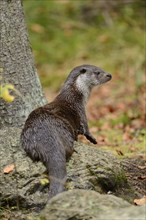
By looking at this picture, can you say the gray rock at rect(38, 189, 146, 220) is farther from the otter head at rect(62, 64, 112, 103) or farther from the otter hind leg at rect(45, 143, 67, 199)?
the otter head at rect(62, 64, 112, 103)

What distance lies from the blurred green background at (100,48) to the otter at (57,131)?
250 cm

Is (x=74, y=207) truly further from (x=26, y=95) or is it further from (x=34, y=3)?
(x=34, y=3)

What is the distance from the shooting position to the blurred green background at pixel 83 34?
1279 cm

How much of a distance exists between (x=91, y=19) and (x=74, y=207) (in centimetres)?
1197

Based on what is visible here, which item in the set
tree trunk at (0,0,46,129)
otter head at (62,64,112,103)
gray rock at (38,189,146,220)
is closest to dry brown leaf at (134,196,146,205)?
gray rock at (38,189,146,220)

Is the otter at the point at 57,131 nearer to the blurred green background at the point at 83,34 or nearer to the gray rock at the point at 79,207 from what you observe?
the gray rock at the point at 79,207

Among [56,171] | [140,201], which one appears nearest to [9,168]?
[56,171]

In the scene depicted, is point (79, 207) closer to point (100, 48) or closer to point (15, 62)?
point (15, 62)

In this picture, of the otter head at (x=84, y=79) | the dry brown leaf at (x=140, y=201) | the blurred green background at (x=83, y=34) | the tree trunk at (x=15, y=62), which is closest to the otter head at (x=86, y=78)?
the otter head at (x=84, y=79)

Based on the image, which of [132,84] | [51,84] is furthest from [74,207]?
[51,84]

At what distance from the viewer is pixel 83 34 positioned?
1459cm

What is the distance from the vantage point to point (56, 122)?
5.64 metres

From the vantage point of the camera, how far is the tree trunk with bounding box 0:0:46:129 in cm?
638

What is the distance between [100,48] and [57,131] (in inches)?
332
